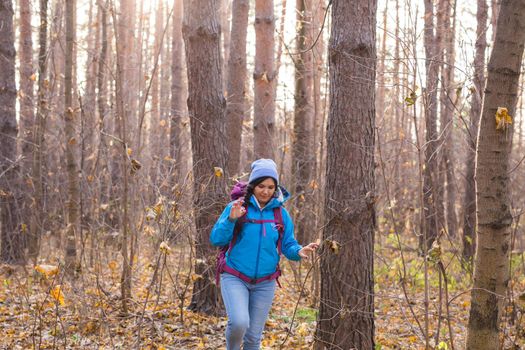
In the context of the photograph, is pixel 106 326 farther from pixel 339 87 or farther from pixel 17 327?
pixel 339 87

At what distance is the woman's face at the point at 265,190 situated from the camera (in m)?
4.22

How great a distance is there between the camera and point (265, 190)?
422 centimetres

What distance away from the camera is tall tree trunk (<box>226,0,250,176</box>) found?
30.4 ft

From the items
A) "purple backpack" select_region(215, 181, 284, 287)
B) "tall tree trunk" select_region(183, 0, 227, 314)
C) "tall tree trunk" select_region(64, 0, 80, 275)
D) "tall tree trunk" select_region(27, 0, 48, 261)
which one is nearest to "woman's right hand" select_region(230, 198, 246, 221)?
"purple backpack" select_region(215, 181, 284, 287)

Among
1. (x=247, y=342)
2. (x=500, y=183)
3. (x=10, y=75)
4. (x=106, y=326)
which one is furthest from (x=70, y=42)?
(x=500, y=183)

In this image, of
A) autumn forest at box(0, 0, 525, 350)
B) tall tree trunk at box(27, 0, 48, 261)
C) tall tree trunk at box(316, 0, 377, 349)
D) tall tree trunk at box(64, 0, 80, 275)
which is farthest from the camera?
tall tree trunk at box(27, 0, 48, 261)

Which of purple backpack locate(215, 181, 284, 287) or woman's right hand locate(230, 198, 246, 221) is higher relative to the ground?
woman's right hand locate(230, 198, 246, 221)

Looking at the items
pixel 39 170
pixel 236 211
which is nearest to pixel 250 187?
pixel 236 211

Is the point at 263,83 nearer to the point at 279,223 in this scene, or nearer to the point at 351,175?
the point at 351,175

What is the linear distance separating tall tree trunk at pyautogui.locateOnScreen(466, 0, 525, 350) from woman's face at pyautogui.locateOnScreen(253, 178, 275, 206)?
1404 mm

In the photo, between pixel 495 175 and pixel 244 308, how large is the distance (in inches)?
74.3

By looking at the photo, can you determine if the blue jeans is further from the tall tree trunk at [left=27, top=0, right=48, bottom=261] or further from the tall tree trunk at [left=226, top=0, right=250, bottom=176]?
the tall tree trunk at [left=226, top=0, right=250, bottom=176]

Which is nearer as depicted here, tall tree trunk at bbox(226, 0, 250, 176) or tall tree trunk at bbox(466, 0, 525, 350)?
tall tree trunk at bbox(466, 0, 525, 350)

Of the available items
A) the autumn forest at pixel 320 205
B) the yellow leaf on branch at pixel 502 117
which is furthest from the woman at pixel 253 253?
the yellow leaf on branch at pixel 502 117
